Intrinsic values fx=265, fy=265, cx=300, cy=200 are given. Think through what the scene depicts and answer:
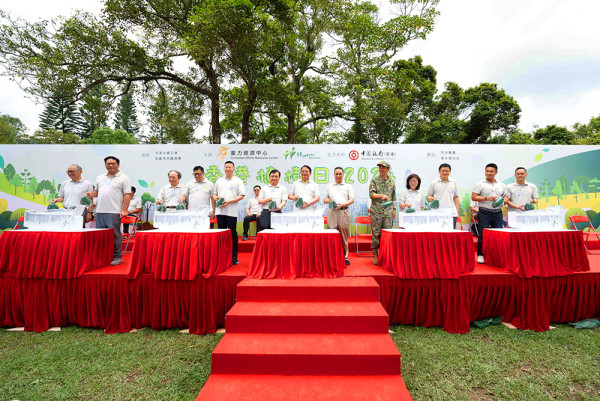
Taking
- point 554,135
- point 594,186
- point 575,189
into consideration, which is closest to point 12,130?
point 575,189

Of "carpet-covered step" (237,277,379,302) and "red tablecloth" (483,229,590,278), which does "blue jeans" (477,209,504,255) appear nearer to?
"red tablecloth" (483,229,590,278)

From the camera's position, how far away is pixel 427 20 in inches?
325

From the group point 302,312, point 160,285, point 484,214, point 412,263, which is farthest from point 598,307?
point 160,285

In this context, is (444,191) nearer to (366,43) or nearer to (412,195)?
(412,195)

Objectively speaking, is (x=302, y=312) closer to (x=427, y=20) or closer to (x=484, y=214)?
(x=484, y=214)

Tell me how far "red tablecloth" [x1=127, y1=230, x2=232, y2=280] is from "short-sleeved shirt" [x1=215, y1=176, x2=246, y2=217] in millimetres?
597

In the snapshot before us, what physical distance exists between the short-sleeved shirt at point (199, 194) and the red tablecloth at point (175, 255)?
883mm

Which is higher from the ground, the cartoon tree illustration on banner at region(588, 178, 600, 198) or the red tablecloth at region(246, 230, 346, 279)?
the cartoon tree illustration on banner at region(588, 178, 600, 198)

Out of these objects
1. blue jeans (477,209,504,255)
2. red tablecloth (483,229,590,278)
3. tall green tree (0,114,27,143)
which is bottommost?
red tablecloth (483,229,590,278)

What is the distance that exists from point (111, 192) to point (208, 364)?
2.48 meters

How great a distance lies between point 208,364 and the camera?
2119mm

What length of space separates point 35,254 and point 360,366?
3335 millimetres

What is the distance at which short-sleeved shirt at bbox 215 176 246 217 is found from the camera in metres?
3.34

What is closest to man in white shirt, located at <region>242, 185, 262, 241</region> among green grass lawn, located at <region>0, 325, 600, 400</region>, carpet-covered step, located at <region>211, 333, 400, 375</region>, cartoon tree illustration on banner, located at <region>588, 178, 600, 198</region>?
green grass lawn, located at <region>0, 325, 600, 400</region>
